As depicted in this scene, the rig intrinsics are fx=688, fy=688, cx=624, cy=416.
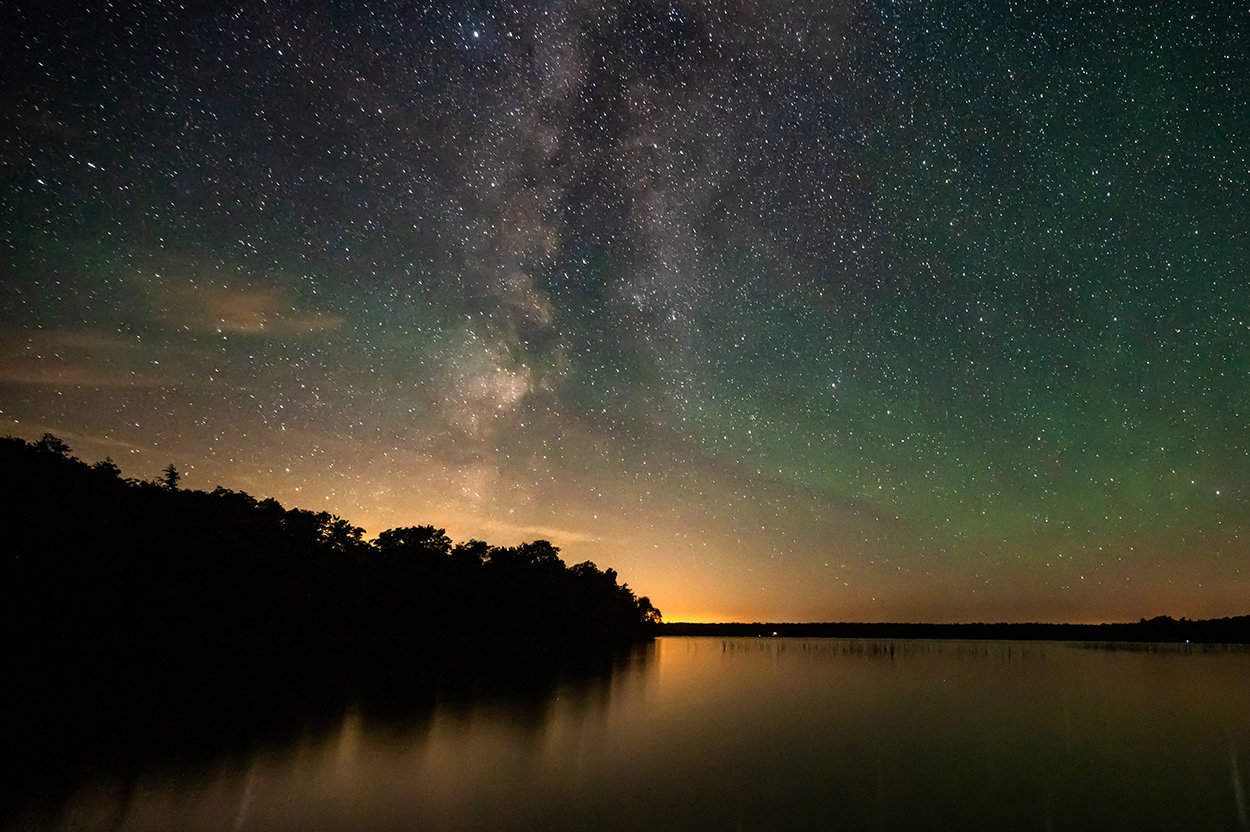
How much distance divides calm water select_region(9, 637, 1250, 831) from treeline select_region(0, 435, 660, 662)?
15.1 metres

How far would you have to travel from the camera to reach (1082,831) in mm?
11047

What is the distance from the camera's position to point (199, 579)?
115ft

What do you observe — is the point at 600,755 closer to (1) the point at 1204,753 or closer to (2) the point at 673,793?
(2) the point at 673,793

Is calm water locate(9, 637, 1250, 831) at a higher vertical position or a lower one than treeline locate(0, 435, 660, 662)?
lower

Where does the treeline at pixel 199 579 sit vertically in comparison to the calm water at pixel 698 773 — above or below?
above

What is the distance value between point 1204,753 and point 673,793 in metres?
15.9

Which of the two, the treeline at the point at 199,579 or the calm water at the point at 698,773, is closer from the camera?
the calm water at the point at 698,773

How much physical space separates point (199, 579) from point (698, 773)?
3090cm

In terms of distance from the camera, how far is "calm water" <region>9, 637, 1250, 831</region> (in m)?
10.8

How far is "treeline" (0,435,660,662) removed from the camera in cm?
2667

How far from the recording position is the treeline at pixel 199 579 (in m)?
26.7

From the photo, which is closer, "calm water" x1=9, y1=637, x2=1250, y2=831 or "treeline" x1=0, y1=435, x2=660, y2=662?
"calm water" x1=9, y1=637, x2=1250, y2=831

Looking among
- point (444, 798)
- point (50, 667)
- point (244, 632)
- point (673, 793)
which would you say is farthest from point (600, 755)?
point (244, 632)

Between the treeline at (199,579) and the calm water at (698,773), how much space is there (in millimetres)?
15130
